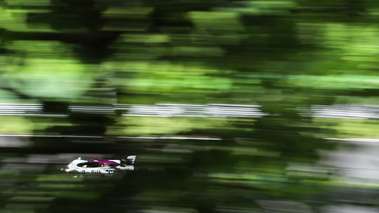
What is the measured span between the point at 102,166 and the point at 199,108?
579 mm

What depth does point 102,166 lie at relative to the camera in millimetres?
1896

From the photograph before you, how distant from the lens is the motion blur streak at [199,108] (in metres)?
1.66

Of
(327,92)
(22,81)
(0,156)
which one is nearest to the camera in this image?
(327,92)

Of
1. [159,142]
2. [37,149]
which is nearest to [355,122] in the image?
[159,142]

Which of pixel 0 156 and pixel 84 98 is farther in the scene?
pixel 0 156

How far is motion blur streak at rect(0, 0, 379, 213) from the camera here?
1662 millimetres

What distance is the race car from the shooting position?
186 centimetres

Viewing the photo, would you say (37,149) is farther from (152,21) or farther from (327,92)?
(327,92)

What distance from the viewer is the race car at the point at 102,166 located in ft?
6.11

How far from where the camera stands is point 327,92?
5.56ft

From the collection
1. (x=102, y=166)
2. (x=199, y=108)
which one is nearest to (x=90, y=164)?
(x=102, y=166)

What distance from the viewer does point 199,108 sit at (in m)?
1.75

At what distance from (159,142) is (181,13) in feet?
2.00

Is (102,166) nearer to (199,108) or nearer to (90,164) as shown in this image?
(90,164)
